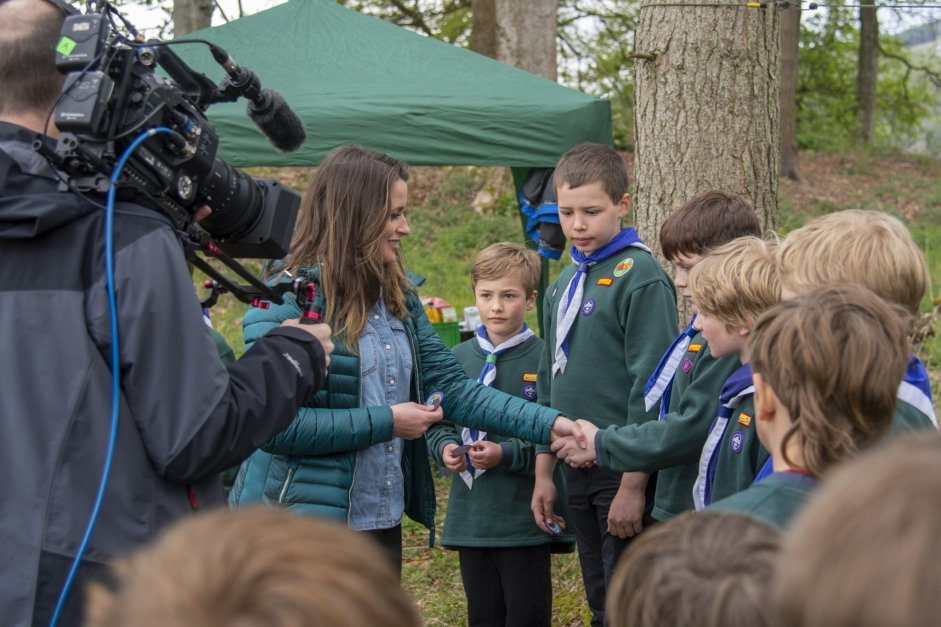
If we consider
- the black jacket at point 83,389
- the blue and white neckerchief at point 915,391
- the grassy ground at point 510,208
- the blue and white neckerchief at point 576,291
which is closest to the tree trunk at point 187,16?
the grassy ground at point 510,208

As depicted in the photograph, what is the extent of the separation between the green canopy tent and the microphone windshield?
12.5 ft

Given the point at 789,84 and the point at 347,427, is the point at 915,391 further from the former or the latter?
the point at 789,84

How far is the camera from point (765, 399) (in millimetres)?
2055

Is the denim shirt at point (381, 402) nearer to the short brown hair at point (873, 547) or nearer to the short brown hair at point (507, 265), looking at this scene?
the short brown hair at point (507, 265)

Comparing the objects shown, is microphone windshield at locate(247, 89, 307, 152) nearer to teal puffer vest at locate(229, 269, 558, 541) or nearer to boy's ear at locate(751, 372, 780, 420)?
teal puffer vest at locate(229, 269, 558, 541)

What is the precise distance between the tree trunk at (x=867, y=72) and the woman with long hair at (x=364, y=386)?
1773 cm

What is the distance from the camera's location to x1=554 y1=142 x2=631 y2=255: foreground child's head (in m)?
3.82

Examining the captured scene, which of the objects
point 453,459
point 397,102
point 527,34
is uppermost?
point 527,34

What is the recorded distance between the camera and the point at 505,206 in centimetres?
1488

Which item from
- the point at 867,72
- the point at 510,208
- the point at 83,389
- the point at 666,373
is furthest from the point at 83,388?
the point at 867,72

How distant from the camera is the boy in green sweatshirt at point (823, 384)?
1.95 m

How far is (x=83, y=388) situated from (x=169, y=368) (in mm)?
164

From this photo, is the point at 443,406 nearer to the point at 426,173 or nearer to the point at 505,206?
the point at 505,206

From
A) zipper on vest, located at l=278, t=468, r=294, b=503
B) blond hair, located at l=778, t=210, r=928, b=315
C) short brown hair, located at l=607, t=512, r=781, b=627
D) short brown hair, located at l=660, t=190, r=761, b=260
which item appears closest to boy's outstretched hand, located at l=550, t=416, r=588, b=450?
short brown hair, located at l=660, t=190, r=761, b=260
